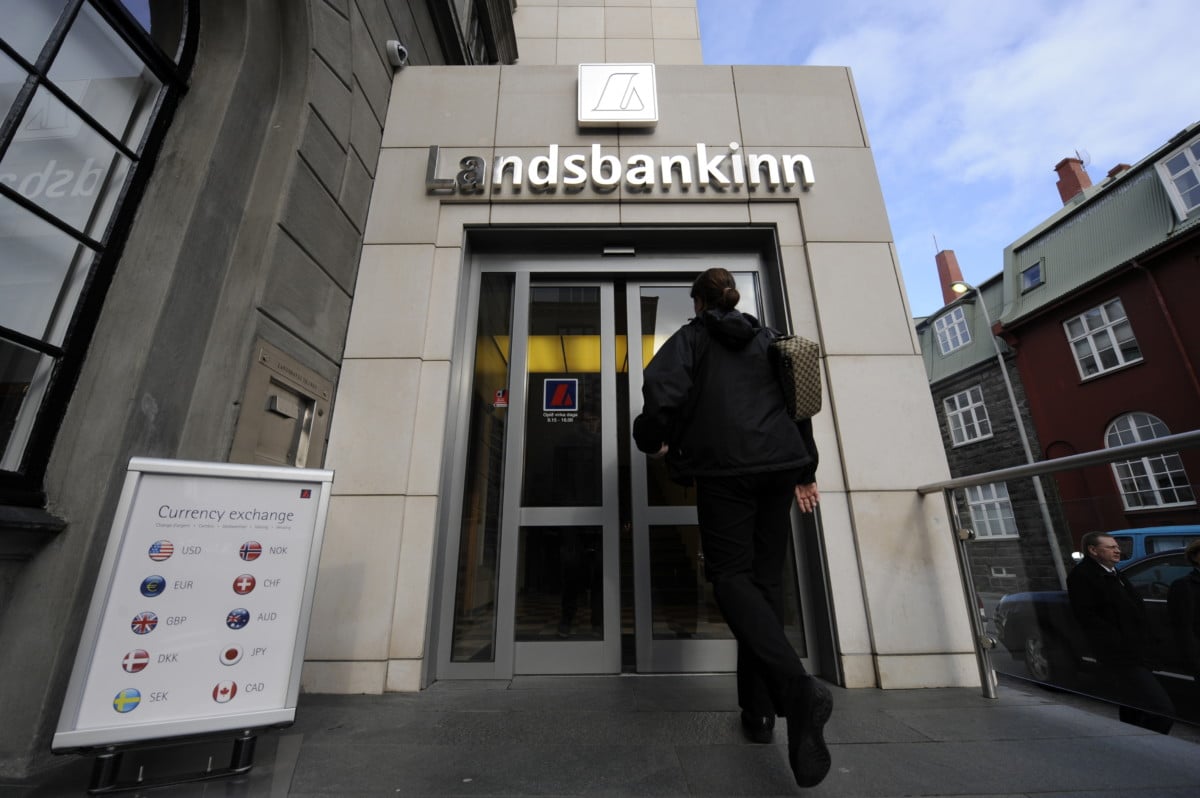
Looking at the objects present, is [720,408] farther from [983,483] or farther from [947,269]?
[947,269]

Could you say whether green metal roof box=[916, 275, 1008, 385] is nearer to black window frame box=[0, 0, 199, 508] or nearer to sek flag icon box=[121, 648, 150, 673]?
black window frame box=[0, 0, 199, 508]

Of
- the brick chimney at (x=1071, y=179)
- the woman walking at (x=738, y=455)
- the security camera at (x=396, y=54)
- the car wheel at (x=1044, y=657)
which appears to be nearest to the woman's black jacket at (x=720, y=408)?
the woman walking at (x=738, y=455)

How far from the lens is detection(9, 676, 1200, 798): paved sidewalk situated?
164 cm

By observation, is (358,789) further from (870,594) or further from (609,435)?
(870,594)

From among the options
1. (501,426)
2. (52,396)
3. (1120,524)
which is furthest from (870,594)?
(52,396)

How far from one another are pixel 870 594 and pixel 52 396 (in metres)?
4.37

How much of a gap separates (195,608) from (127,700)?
31cm

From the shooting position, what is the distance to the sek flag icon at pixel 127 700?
1.62m

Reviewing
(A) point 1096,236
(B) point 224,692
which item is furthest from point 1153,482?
(A) point 1096,236

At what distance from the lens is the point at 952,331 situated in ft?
65.3

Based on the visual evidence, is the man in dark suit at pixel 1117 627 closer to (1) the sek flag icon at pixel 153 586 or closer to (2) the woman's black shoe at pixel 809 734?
(2) the woman's black shoe at pixel 809 734

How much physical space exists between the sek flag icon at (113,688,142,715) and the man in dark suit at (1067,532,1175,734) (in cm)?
383

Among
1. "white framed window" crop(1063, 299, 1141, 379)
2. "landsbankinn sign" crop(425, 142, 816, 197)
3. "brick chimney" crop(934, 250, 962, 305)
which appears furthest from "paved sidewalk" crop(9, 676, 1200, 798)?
"brick chimney" crop(934, 250, 962, 305)

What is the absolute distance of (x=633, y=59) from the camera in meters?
8.37
